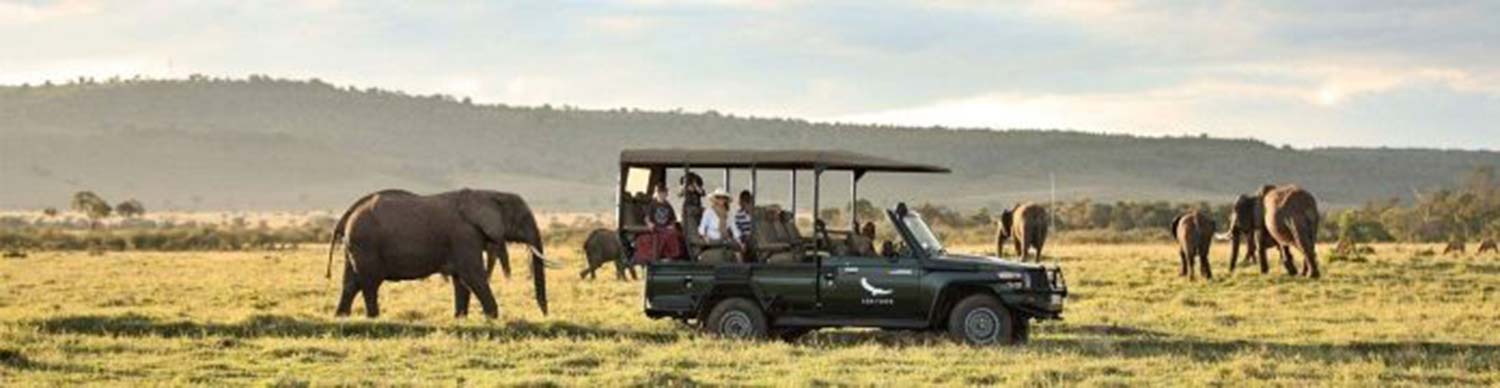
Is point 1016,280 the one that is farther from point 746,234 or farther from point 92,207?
point 92,207

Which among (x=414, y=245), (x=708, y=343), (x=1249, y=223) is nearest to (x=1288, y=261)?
(x=1249, y=223)

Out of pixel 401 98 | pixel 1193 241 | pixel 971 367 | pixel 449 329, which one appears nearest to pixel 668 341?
pixel 449 329

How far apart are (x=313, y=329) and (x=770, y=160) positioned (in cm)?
528

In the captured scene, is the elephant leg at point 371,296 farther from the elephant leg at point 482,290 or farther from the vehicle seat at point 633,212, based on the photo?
the vehicle seat at point 633,212


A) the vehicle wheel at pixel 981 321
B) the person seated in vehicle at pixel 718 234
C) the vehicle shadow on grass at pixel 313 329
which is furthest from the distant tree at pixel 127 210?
the vehicle wheel at pixel 981 321

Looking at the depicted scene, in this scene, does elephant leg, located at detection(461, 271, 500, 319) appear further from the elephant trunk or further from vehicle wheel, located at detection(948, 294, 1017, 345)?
vehicle wheel, located at detection(948, 294, 1017, 345)

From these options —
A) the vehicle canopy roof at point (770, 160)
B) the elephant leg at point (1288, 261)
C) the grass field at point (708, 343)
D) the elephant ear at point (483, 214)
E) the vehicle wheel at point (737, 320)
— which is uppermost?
the vehicle canopy roof at point (770, 160)

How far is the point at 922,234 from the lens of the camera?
23.0 m

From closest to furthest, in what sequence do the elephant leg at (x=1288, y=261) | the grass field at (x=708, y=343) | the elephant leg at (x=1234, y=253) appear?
the grass field at (x=708, y=343)
the elephant leg at (x=1288, y=261)
the elephant leg at (x=1234, y=253)

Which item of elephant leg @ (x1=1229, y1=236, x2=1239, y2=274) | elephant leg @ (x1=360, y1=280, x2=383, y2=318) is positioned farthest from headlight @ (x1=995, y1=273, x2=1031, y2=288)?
elephant leg @ (x1=1229, y1=236, x2=1239, y2=274)

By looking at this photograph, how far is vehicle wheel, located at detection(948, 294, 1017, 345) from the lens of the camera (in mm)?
22672

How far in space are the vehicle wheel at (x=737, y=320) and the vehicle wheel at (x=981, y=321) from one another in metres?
1.89

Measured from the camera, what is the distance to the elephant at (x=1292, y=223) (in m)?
40.3

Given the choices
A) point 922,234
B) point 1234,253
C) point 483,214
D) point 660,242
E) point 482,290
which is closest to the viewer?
point 922,234
